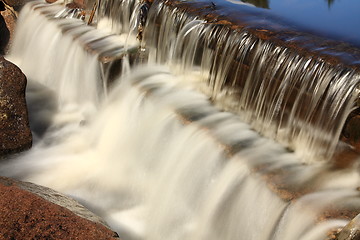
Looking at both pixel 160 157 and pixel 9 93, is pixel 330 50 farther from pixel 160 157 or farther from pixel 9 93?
pixel 9 93

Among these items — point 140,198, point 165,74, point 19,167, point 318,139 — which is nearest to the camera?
point 318,139

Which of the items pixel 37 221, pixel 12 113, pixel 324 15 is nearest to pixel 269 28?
pixel 324 15

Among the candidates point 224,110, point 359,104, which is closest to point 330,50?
point 359,104

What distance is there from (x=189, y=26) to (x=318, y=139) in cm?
251

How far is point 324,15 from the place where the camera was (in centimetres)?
671

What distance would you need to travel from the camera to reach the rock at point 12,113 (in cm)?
591

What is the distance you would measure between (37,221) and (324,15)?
498 centimetres

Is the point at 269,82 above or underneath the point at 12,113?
above

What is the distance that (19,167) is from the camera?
5895 millimetres

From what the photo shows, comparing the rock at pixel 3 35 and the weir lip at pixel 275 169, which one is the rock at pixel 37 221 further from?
the rock at pixel 3 35

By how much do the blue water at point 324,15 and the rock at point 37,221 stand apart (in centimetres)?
349

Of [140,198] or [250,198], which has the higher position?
[250,198]

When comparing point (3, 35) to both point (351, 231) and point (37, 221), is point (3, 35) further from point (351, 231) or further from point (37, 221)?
point (351, 231)

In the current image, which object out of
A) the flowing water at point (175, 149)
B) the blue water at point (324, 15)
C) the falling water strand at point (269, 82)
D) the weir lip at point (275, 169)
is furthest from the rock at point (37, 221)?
the blue water at point (324, 15)
